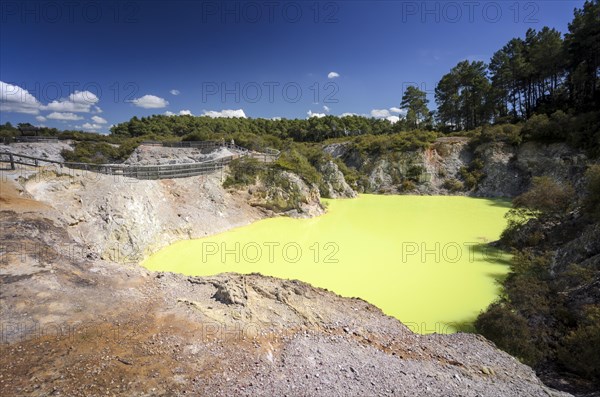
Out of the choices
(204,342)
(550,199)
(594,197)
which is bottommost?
(204,342)

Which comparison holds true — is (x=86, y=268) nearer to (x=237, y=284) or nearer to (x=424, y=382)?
(x=237, y=284)

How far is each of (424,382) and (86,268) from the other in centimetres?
907

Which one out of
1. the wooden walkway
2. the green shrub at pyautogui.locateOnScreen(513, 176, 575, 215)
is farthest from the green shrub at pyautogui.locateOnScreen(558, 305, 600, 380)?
the wooden walkway

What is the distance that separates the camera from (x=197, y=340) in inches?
242

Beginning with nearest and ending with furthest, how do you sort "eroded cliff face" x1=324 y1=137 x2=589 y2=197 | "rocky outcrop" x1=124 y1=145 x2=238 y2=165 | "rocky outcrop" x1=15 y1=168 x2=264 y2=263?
"rocky outcrop" x1=15 y1=168 x2=264 y2=263 < "eroded cliff face" x1=324 y1=137 x2=589 y2=197 < "rocky outcrop" x1=124 y1=145 x2=238 y2=165

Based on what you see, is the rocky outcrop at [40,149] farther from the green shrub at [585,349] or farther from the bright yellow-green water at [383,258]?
the green shrub at [585,349]

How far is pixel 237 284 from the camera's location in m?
8.62

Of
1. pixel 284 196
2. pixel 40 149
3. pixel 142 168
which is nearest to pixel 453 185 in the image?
pixel 284 196

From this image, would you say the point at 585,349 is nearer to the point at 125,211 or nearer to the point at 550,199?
the point at 550,199

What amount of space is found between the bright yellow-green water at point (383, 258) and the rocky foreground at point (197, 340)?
188 cm

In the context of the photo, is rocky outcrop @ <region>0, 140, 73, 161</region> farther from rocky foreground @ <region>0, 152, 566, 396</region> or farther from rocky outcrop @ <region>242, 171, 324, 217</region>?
rocky foreground @ <region>0, 152, 566, 396</region>

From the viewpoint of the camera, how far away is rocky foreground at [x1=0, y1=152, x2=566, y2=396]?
16.7 ft

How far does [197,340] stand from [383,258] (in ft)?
31.2

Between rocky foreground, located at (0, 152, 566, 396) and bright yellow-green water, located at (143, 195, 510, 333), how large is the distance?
1.88 m
